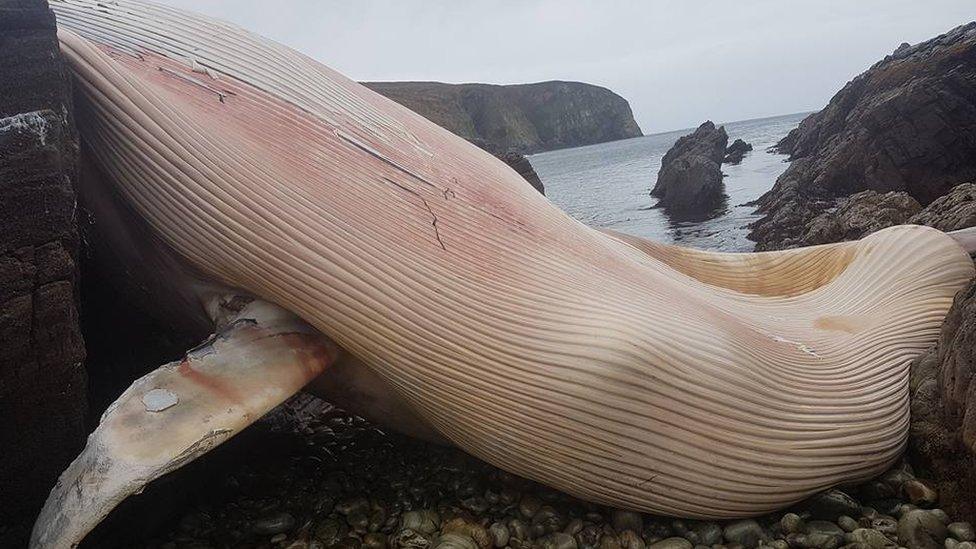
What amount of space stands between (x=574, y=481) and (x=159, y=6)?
3.99 m

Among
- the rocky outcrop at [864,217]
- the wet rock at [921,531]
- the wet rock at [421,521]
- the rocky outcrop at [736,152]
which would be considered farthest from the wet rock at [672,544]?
the rocky outcrop at [736,152]

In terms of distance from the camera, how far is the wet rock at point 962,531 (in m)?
3.23

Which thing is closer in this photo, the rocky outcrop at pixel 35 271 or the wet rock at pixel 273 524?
the rocky outcrop at pixel 35 271

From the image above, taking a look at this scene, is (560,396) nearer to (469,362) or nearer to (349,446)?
(469,362)

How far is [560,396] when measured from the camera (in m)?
3.39

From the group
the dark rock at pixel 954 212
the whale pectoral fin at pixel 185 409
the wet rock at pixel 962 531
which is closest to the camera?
the whale pectoral fin at pixel 185 409

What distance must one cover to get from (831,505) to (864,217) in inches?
266

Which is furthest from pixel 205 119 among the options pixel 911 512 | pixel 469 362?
pixel 911 512

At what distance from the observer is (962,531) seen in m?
3.26

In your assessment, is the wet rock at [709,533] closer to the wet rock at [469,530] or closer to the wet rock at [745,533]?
the wet rock at [745,533]

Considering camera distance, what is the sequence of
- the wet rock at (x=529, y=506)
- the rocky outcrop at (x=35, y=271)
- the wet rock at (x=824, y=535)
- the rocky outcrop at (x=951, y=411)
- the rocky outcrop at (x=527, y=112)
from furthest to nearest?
the rocky outcrop at (x=527, y=112)
the wet rock at (x=529, y=506)
the rocky outcrop at (x=951, y=411)
the wet rock at (x=824, y=535)
the rocky outcrop at (x=35, y=271)

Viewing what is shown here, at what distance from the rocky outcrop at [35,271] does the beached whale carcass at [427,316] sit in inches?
16.1

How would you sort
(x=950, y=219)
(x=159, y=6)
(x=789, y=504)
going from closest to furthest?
(x=789, y=504)
(x=159, y=6)
(x=950, y=219)

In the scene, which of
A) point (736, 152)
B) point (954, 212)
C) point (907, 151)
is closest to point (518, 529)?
point (954, 212)
